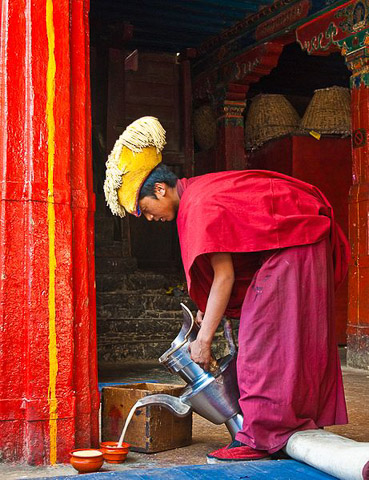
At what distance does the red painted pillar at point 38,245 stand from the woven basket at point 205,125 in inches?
234

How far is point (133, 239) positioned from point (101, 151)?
132 centimetres

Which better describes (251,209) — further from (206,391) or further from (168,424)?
(168,424)

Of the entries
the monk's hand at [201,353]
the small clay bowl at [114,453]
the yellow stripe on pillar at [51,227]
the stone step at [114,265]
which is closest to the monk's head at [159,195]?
the yellow stripe on pillar at [51,227]

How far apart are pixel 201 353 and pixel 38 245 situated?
0.78 metres

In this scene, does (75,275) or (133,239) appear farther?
(133,239)

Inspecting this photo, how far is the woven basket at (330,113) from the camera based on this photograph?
8094 millimetres

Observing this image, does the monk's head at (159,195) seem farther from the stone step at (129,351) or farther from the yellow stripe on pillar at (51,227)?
the stone step at (129,351)

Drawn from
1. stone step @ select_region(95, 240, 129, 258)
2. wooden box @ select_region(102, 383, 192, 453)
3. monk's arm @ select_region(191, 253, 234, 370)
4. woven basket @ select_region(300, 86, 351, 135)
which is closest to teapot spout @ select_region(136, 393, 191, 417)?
wooden box @ select_region(102, 383, 192, 453)

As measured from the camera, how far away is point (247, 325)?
9.69 feet

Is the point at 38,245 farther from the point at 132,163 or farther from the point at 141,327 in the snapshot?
the point at 141,327

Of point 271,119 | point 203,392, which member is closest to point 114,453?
point 203,392

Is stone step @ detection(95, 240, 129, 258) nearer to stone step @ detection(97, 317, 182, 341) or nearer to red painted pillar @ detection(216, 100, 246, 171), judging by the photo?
stone step @ detection(97, 317, 182, 341)

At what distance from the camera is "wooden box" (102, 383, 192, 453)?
3.20 m

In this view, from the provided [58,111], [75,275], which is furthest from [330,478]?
[58,111]
